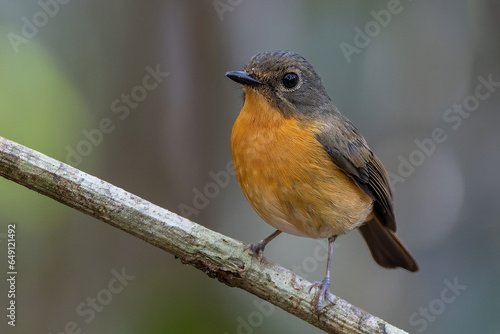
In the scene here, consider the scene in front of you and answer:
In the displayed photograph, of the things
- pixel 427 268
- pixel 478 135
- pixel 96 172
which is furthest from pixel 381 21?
pixel 96 172

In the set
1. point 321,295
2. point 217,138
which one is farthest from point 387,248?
point 217,138

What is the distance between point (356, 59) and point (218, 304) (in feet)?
9.43

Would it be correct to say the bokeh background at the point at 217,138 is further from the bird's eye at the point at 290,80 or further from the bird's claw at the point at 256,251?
the bird's claw at the point at 256,251

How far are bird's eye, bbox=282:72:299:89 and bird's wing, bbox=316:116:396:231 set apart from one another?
1.19 feet

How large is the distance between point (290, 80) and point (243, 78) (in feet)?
1.19

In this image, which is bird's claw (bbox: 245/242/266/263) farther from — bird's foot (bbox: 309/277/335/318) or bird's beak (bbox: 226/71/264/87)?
bird's beak (bbox: 226/71/264/87)

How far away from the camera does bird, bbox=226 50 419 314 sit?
344cm

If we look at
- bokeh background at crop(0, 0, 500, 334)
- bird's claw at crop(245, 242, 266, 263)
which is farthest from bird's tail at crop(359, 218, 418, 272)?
bird's claw at crop(245, 242, 266, 263)

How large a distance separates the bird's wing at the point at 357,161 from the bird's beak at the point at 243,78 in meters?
0.53

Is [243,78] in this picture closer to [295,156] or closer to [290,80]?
[290,80]

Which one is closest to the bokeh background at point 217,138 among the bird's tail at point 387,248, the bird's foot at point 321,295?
the bird's tail at point 387,248

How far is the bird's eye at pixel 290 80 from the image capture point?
3.68 m

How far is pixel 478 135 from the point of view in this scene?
18.2ft

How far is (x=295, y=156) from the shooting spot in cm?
348
